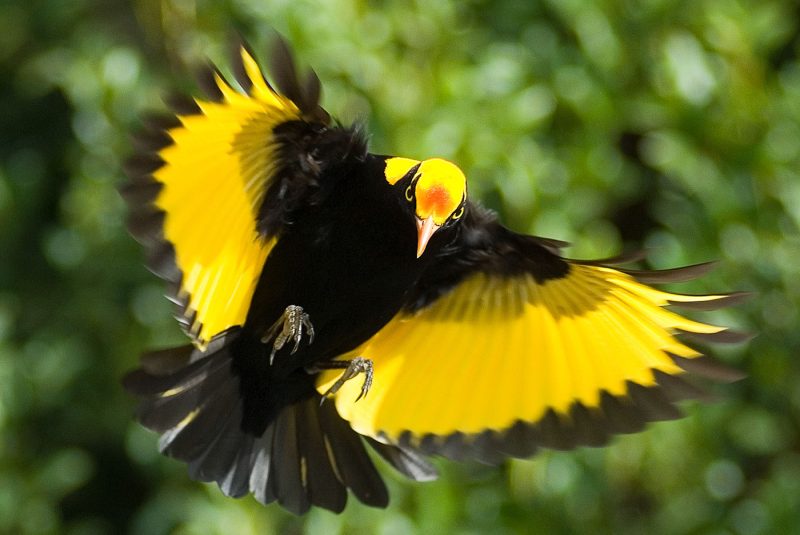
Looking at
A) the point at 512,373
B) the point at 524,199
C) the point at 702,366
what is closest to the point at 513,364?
the point at 512,373

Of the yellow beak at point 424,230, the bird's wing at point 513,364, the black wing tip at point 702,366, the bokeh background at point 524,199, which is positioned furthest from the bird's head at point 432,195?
the bokeh background at point 524,199

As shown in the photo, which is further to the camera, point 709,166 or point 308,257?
point 709,166

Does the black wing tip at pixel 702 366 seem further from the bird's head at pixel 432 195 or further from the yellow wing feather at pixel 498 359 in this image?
the bird's head at pixel 432 195

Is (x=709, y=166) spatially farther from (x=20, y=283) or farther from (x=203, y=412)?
(x=20, y=283)

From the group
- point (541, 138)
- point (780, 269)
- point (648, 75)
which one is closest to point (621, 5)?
point (648, 75)

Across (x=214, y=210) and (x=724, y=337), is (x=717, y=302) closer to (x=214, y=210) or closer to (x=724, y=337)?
(x=724, y=337)

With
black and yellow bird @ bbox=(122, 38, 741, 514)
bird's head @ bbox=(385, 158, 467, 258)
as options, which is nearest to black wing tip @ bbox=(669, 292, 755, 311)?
black and yellow bird @ bbox=(122, 38, 741, 514)
